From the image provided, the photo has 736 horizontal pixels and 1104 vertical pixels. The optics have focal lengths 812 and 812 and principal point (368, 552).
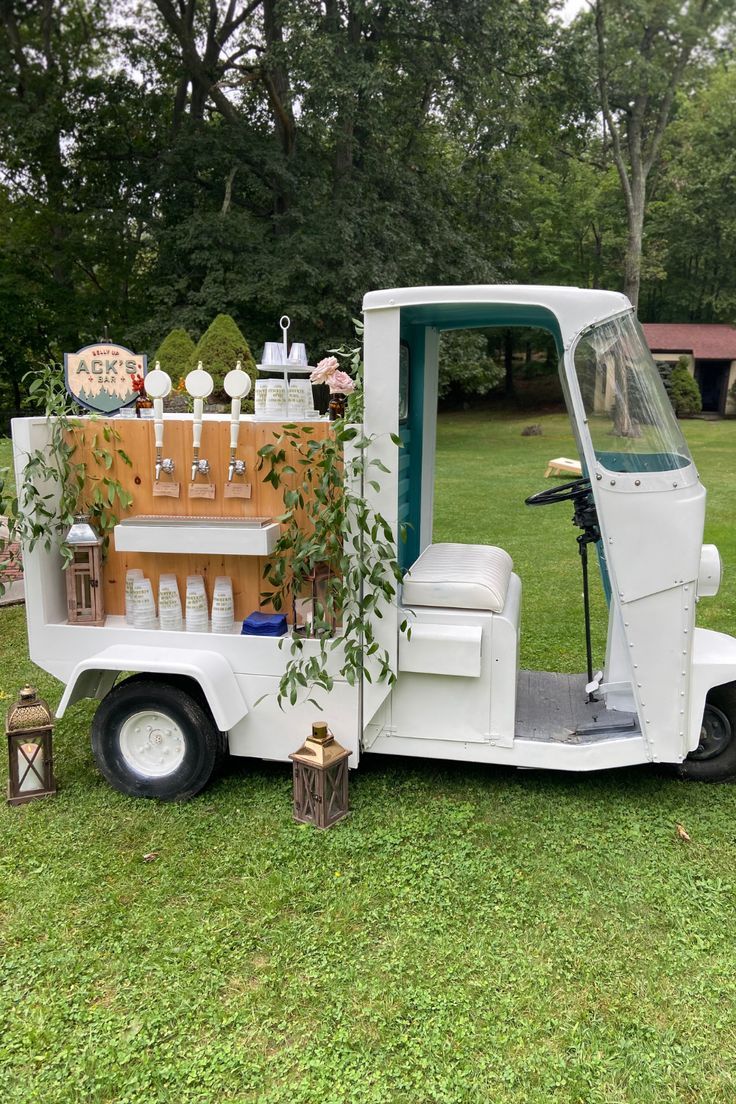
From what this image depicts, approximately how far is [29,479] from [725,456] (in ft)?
54.2

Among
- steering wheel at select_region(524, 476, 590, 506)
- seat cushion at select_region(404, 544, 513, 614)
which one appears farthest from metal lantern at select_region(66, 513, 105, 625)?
steering wheel at select_region(524, 476, 590, 506)

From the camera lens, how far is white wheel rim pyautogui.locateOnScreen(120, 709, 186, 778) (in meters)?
3.42

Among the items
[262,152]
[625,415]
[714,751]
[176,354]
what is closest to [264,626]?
[625,415]

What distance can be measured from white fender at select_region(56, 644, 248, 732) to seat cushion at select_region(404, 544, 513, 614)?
2.67ft

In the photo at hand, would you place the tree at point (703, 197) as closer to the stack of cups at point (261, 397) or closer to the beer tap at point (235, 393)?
the stack of cups at point (261, 397)

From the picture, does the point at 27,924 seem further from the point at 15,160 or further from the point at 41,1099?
the point at 15,160

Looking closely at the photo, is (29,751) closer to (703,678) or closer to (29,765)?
(29,765)

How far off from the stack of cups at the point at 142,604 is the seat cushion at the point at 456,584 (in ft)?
3.68

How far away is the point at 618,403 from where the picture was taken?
10.1ft

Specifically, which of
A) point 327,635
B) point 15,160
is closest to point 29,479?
point 327,635

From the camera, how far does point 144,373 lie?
3.68 meters

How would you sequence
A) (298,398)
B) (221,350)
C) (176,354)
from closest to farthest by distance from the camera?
(298,398)
(221,350)
(176,354)

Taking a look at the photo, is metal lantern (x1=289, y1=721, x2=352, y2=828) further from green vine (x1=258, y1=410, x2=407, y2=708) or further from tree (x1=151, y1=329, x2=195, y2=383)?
tree (x1=151, y1=329, x2=195, y2=383)

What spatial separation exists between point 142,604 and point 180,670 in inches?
17.1
